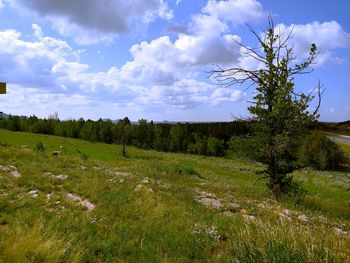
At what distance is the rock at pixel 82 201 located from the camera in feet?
34.7

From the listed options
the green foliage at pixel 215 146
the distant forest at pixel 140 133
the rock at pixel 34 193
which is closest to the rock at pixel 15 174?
the rock at pixel 34 193

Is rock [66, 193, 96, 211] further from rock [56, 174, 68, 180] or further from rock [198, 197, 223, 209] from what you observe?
rock [198, 197, 223, 209]

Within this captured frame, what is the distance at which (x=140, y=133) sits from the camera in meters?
113

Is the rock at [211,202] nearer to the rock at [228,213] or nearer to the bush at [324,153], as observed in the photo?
the rock at [228,213]

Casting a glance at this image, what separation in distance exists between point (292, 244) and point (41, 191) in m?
9.22

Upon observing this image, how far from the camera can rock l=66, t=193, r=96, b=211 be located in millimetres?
10586

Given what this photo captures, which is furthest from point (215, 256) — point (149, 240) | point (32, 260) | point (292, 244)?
point (32, 260)

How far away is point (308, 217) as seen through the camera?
12688mm

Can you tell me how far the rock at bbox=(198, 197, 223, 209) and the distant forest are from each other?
8937cm

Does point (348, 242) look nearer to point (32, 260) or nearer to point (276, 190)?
point (32, 260)

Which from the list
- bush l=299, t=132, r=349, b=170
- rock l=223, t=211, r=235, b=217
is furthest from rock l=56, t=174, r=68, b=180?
bush l=299, t=132, r=349, b=170

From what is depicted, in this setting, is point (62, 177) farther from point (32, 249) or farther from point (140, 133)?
point (140, 133)

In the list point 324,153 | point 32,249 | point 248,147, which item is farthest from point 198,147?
point 32,249

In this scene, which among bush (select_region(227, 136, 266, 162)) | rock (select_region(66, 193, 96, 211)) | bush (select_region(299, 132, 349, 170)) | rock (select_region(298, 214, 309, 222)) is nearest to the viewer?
rock (select_region(66, 193, 96, 211))
